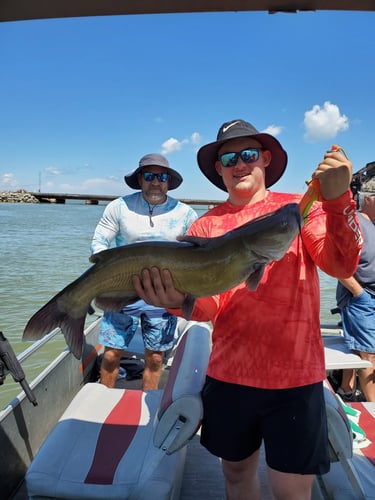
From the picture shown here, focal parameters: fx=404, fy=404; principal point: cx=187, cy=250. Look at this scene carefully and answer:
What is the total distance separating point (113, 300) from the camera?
2113 millimetres

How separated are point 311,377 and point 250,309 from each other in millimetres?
461

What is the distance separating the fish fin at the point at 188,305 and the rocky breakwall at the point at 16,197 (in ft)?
345

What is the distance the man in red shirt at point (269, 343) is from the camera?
2.01 meters

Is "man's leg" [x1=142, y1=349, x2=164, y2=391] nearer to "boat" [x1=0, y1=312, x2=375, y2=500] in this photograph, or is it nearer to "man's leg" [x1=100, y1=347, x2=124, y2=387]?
"man's leg" [x1=100, y1=347, x2=124, y2=387]

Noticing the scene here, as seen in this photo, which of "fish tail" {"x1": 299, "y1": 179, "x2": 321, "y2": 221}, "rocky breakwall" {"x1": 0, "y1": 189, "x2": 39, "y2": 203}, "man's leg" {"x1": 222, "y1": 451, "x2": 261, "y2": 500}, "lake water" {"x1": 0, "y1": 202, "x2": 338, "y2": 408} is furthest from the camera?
"rocky breakwall" {"x1": 0, "y1": 189, "x2": 39, "y2": 203}

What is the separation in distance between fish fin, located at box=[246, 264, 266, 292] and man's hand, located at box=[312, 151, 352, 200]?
45 centimetres

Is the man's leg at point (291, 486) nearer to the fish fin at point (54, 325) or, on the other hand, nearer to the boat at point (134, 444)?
the boat at point (134, 444)

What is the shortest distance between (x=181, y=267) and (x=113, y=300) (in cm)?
41

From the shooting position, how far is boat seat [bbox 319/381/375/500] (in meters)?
2.35

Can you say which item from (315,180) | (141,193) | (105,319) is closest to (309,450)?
(315,180)

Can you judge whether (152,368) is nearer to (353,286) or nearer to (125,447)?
(125,447)

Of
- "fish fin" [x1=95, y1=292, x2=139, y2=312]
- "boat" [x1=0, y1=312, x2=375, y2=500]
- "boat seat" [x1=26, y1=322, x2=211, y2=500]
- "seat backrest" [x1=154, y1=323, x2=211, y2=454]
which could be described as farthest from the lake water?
"fish fin" [x1=95, y1=292, x2=139, y2=312]

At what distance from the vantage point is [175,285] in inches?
80.7

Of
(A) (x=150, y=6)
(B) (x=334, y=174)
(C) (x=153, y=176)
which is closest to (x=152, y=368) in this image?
(C) (x=153, y=176)
